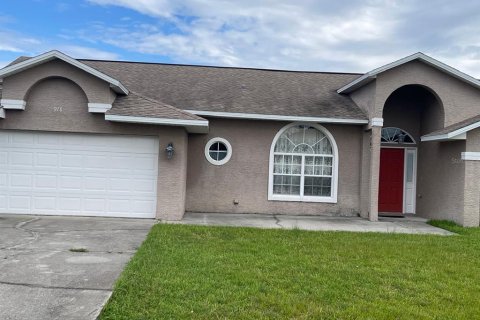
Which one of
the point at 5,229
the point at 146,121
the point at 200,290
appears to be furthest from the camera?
the point at 146,121

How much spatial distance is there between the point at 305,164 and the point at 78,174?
21.9ft

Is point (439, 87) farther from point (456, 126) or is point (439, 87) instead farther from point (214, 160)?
point (214, 160)

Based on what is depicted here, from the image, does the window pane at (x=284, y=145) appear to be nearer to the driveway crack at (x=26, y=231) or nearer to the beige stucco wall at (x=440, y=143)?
the beige stucco wall at (x=440, y=143)

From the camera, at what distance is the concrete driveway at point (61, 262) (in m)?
5.15

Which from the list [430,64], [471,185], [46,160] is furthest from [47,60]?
[471,185]

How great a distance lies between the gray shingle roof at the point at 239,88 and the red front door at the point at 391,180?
2212mm

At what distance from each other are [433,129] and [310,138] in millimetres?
3827

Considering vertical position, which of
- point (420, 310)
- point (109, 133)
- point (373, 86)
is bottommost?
point (420, 310)

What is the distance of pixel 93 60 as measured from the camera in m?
17.5

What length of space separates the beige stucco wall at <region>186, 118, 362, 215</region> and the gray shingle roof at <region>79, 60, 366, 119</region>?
2.32 feet

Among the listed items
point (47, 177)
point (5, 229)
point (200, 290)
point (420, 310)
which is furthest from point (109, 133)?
point (420, 310)

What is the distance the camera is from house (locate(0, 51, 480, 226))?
11.5 m

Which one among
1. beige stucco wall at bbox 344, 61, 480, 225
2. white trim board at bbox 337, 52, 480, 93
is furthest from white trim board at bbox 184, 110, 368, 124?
white trim board at bbox 337, 52, 480, 93

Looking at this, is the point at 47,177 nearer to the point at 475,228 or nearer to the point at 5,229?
the point at 5,229
